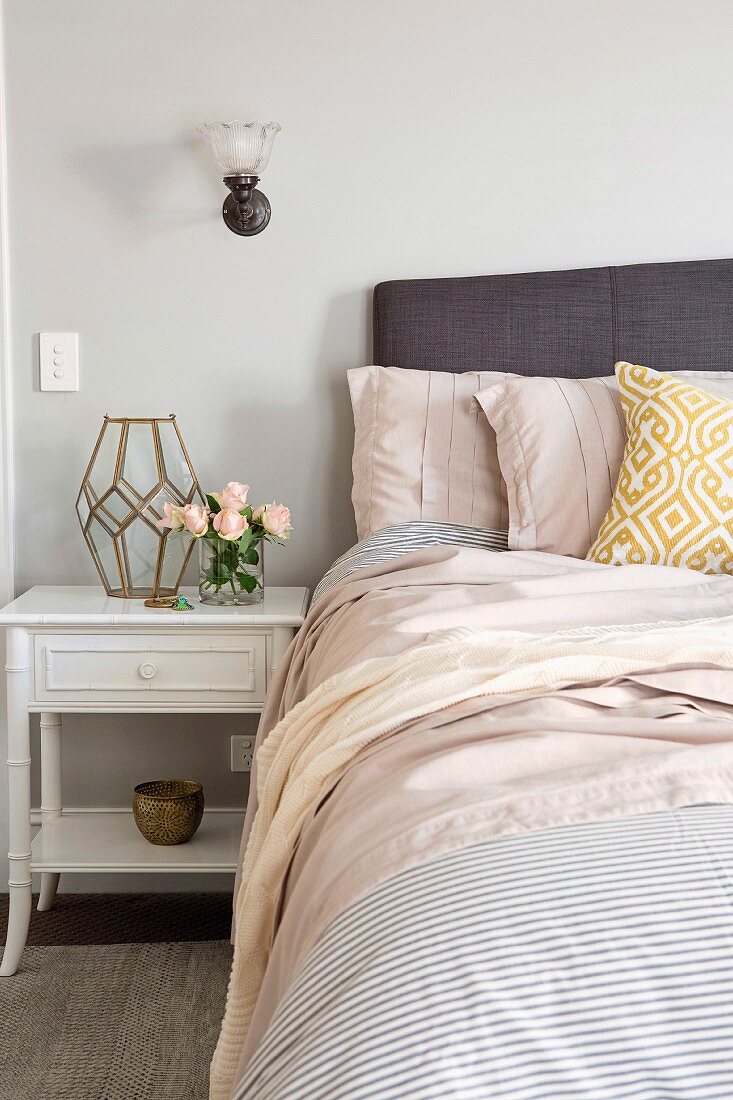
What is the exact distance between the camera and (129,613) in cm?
194

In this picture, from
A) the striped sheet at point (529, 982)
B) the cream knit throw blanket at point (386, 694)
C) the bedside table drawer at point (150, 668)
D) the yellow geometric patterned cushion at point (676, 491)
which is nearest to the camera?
the striped sheet at point (529, 982)

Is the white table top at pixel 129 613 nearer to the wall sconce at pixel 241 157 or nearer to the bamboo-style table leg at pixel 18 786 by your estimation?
the bamboo-style table leg at pixel 18 786

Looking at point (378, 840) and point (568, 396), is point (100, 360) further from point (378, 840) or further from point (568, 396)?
point (378, 840)

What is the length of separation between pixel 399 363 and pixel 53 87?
97cm

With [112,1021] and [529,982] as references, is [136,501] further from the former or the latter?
[529,982]

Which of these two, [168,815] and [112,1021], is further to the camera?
[168,815]

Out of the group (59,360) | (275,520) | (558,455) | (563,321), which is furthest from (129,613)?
(563,321)

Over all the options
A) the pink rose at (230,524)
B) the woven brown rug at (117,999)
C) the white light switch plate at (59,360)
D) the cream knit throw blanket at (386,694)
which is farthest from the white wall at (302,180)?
the cream knit throw blanket at (386,694)

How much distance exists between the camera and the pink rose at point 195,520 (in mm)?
1986

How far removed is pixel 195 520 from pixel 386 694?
3.38 ft

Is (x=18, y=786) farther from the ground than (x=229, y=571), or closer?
closer

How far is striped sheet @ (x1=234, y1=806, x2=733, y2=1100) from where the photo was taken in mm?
550

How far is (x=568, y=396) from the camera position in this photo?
200 centimetres

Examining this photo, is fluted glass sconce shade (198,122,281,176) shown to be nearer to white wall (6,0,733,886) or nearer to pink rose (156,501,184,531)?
white wall (6,0,733,886)
